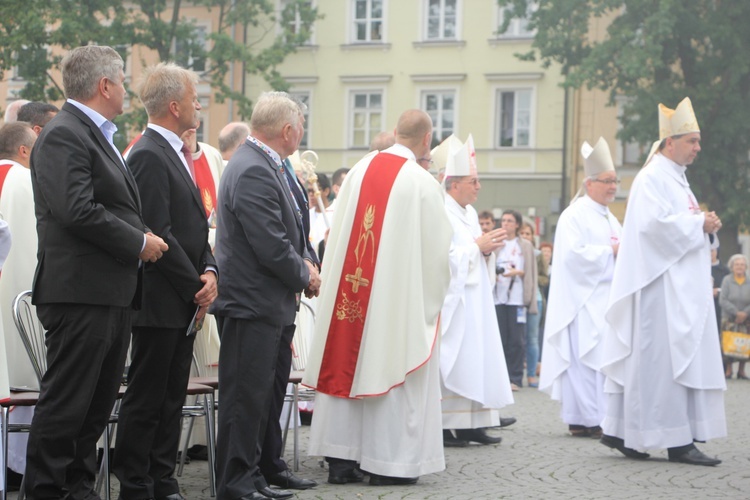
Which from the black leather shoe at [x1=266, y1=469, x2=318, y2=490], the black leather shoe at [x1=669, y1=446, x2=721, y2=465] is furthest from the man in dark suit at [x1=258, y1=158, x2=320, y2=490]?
the black leather shoe at [x1=669, y1=446, x2=721, y2=465]

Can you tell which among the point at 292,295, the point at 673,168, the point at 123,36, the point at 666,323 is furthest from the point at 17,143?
the point at 123,36

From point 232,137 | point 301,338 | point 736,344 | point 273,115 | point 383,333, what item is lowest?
point 736,344

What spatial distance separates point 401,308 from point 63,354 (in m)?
2.47

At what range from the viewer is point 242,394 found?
20.5 ft

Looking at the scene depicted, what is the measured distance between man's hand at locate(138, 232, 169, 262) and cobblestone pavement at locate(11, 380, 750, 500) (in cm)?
174

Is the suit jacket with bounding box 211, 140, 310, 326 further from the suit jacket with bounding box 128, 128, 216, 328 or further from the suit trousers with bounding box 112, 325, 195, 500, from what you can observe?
the suit trousers with bounding box 112, 325, 195, 500

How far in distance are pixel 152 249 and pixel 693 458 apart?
4.43 m

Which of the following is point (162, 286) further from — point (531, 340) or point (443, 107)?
point (443, 107)

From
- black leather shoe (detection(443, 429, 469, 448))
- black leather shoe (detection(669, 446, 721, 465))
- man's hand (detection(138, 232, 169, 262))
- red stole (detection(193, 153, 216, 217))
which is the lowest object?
black leather shoe (detection(443, 429, 469, 448))

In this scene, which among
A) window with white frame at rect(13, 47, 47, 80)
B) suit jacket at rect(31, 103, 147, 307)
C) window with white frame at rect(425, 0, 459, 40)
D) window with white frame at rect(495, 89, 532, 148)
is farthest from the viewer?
window with white frame at rect(425, 0, 459, 40)

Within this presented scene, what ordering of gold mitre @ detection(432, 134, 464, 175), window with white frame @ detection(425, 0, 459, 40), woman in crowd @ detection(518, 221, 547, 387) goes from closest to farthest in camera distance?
gold mitre @ detection(432, 134, 464, 175)
woman in crowd @ detection(518, 221, 547, 387)
window with white frame @ detection(425, 0, 459, 40)

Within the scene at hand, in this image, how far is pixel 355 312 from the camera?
7348mm

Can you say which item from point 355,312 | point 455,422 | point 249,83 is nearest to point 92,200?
point 355,312

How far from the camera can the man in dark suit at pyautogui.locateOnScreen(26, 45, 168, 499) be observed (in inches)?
207
